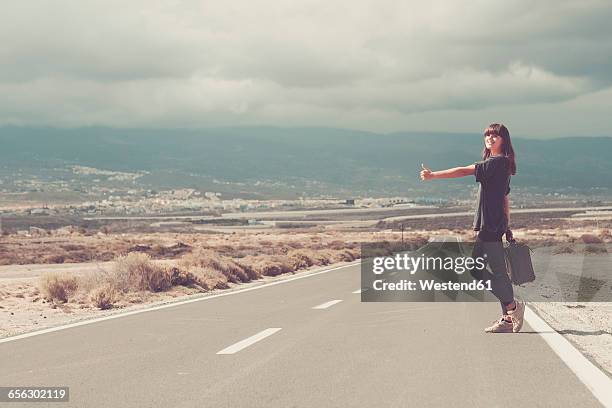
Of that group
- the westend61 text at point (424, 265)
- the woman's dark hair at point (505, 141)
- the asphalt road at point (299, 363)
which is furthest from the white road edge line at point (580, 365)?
the westend61 text at point (424, 265)

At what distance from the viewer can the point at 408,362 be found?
325 inches

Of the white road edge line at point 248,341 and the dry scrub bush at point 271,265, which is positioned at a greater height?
the white road edge line at point 248,341

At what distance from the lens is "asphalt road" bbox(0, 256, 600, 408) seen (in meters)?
6.70

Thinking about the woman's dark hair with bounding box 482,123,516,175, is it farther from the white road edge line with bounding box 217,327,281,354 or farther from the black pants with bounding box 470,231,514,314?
the white road edge line with bounding box 217,327,281,354

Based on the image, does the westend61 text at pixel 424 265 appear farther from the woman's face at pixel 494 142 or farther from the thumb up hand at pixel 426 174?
the thumb up hand at pixel 426 174

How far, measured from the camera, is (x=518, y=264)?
372 inches

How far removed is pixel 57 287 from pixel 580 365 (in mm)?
13942

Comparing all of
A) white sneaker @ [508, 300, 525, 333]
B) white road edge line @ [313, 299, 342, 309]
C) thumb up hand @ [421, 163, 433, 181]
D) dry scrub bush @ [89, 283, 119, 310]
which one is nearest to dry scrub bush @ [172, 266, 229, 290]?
dry scrub bush @ [89, 283, 119, 310]

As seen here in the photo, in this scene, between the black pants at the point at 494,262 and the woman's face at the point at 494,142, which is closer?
the black pants at the point at 494,262

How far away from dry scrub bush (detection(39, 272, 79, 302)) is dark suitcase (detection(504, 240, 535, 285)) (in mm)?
12080

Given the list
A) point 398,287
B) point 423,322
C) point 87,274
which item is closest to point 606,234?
point 398,287

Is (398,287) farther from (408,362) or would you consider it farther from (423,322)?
(408,362)

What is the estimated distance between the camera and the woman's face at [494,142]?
9.47 meters

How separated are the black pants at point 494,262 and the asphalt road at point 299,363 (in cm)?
63
